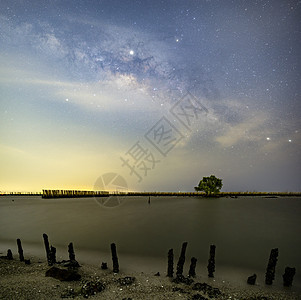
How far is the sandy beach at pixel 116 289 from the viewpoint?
27.9 ft

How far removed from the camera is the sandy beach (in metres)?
8.49

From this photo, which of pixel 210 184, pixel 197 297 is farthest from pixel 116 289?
pixel 210 184

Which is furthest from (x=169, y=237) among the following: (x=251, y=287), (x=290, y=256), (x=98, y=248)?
(x=251, y=287)

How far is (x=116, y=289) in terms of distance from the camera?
909 centimetres

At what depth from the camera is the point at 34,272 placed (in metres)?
11.1

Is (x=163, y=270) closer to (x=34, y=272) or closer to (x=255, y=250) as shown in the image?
(x=34, y=272)

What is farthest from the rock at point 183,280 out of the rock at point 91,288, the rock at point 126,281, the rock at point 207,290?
the rock at point 91,288

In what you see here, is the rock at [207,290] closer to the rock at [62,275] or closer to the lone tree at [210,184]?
the rock at [62,275]

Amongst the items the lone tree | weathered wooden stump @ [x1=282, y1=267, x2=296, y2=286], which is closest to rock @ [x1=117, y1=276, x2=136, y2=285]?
weathered wooden stump @ [x1=282, y1=267, x2=296, y2=286]

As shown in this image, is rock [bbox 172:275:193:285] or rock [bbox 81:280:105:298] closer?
rock [bbox 81:280:105:298]

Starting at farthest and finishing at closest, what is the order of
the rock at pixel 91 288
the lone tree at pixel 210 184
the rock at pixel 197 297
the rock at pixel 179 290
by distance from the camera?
the lone tree at pixel 210 184 → the rock at pixel 179 290 → the rock at pixel 91 288 → the rock at pixel 197 297

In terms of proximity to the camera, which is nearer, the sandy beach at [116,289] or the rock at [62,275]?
the sandy beach at [116,289]

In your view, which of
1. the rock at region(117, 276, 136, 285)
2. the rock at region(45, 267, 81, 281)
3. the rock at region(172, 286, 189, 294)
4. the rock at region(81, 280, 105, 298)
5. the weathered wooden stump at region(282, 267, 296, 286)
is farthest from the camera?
the weathered wooden stump at region(282, 267, 296, 286)

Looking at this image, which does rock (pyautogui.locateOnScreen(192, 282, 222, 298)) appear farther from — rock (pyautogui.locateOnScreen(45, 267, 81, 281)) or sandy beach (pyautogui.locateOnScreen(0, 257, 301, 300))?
rock (pyautogui.locateOnScreen(45, 267, 81, 281))
